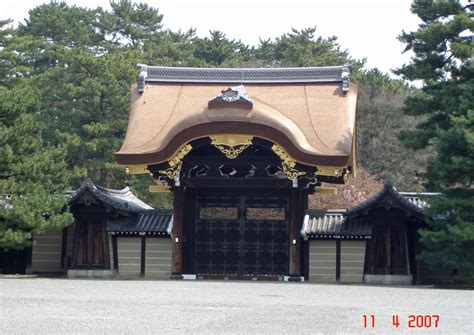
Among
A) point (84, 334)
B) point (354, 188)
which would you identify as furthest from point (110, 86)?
point (84, 334)

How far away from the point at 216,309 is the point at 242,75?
16.8m

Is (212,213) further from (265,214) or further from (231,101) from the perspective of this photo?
(231,101)

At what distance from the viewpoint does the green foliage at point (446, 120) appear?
79.0 feet

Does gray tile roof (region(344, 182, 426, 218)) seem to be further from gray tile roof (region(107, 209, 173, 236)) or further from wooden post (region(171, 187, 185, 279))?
gray tile roof (region(107, 209, 173, 236))

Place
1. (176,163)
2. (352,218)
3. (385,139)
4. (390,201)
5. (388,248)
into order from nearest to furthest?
(390,201) < (176,163) < (388,248) < (352,218) < (385,139)

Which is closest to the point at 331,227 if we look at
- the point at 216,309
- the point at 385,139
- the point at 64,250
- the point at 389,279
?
the point at 389,279

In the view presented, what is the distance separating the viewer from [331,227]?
2788 centimetres

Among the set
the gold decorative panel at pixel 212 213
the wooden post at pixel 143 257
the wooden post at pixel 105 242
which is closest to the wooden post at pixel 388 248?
the gold decorative panel at pixel 212 213

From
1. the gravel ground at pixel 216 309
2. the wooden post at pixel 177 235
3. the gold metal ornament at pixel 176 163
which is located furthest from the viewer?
the wooden post at pixel 177 235

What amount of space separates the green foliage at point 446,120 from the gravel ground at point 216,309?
12.0 feet

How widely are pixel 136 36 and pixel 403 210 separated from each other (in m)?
36.4

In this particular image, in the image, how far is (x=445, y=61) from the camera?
87.5ft

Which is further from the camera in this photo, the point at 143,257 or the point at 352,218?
the point at 143,257

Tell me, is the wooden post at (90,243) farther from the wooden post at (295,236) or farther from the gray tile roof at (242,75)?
the wooden post at (295,236)
